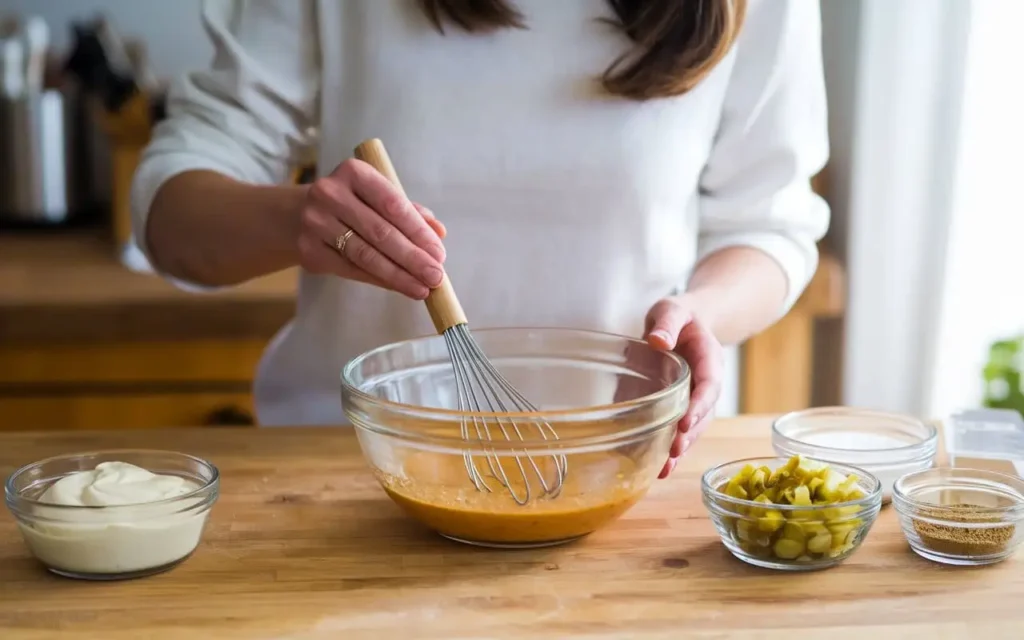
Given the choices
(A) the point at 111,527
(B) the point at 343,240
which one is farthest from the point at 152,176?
(A) the point at 111,527

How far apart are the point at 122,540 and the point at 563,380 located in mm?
426

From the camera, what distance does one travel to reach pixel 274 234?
98 cm

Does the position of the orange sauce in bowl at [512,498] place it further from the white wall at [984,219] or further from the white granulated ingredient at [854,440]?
the white wall at [984,219]

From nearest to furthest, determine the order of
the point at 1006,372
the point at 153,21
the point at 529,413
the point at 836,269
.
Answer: the point at 529,413 < the point at 1006,372 < the point at 836,269 < the point at 153,21

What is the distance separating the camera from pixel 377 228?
85 centimetres

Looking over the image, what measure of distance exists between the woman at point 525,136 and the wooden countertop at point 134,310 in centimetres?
60

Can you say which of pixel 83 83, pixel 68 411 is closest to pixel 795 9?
pixel 68 411

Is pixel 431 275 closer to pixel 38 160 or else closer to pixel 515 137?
pixel 515 137

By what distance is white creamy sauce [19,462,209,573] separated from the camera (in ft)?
2.47

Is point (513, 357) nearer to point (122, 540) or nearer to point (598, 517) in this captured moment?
point (598, 517)

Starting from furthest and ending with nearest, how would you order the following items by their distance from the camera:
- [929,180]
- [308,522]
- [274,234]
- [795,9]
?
[929,180], [795,9], [274,234], [308,522]

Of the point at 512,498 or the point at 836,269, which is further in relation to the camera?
the point at 836,269

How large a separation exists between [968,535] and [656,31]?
1.78ft

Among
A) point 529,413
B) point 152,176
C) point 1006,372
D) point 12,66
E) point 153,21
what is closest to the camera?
point 529,413
